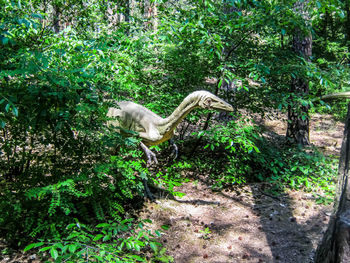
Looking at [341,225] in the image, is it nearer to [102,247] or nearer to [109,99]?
[102,247]

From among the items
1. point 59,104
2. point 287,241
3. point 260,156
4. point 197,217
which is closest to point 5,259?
point 59,104

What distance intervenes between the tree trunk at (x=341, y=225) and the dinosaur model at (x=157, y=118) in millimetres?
1598

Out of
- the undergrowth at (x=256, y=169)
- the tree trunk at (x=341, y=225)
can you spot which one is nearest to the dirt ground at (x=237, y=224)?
the undergrowth at (x=256, y=169)

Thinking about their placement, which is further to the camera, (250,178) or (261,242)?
(250,178)

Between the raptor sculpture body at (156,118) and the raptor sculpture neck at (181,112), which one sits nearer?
the raptor sculpture body at (156,118)

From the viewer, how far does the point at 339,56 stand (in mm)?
10070

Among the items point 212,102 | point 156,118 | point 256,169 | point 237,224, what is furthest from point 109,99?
point 256,169

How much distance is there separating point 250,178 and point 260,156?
659 mm

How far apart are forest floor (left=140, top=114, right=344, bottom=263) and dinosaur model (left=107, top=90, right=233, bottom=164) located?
3.71 feet

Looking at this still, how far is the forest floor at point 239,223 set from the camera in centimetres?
376

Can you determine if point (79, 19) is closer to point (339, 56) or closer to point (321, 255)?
point (321, 255)

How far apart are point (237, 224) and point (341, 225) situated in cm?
268

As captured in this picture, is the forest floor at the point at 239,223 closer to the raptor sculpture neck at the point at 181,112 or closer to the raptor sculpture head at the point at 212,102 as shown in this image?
the raptor sculpture neck at the point at 181,112

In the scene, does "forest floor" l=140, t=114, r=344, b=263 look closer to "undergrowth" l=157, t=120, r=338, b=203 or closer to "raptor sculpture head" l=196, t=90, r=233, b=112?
"undergrowth" l=157, t=120, r=338, b=203
